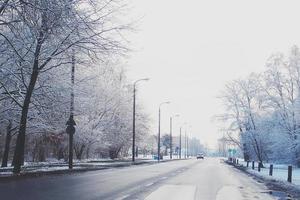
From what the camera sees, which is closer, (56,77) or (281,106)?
(56,77)

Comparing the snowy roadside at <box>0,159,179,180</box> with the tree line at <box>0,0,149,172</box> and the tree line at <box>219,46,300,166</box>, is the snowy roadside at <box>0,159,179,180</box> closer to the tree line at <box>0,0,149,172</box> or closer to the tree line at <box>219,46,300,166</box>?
the tree line at <box>0,0,149,172</box>

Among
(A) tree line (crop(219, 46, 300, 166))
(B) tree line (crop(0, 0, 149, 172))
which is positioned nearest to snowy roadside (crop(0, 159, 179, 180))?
(B) tree line (crop(0, 0, 149, 172))

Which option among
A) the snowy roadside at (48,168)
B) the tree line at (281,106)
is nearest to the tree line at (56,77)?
the snowy roadside at (48,168)

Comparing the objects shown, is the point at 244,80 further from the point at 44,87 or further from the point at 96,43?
the point at 96,43

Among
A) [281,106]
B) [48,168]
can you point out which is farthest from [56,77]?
[281,106]

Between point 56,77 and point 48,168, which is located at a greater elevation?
point 56,77

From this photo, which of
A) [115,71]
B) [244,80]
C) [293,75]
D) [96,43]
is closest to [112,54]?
[96,43]

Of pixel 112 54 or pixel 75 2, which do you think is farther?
pixel 112 54

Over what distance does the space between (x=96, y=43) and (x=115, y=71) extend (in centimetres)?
5087

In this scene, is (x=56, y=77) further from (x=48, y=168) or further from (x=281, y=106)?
(x=281, y=106)

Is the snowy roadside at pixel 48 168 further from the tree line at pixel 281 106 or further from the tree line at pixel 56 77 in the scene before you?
the tree line at pixel 281 106

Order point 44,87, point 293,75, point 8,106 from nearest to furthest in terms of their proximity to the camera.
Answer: point 44,87
point 8,106
point 293,75

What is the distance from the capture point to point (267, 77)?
5444 cm

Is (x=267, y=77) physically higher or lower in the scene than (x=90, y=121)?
higher
